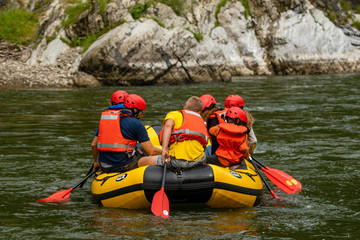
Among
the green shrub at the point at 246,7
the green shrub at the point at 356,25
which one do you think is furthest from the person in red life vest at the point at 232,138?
the green shrub at the point at 356,25

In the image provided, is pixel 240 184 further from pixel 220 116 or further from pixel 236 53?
pixel 236 53

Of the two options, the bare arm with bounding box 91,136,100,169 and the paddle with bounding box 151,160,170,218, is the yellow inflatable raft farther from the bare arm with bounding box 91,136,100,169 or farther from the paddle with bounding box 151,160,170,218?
the bare arm with bounding box 91,136,100,169

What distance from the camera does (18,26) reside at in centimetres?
3297

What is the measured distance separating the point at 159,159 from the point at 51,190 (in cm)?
196

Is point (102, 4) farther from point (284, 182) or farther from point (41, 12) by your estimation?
point (284, 182)

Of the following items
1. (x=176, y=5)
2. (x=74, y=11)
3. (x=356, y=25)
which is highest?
(x=74, y=11)

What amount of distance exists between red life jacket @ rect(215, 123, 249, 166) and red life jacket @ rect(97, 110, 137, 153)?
4.13 feet

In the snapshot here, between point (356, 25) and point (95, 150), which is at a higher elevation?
point (95, 150)

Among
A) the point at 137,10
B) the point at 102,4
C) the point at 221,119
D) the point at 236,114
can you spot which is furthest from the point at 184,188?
the point at 102,4

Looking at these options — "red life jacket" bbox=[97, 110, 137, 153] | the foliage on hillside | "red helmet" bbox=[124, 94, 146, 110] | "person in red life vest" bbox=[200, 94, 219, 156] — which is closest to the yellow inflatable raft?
"red life jacket" bbox=[97, 110, 137, 153]

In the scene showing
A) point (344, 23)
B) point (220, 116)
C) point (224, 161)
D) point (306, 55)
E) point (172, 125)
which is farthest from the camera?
point (344, 23)

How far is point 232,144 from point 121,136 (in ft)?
5.02

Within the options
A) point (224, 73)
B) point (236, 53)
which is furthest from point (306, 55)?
point (224, 73)

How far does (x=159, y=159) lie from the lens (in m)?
7.24
